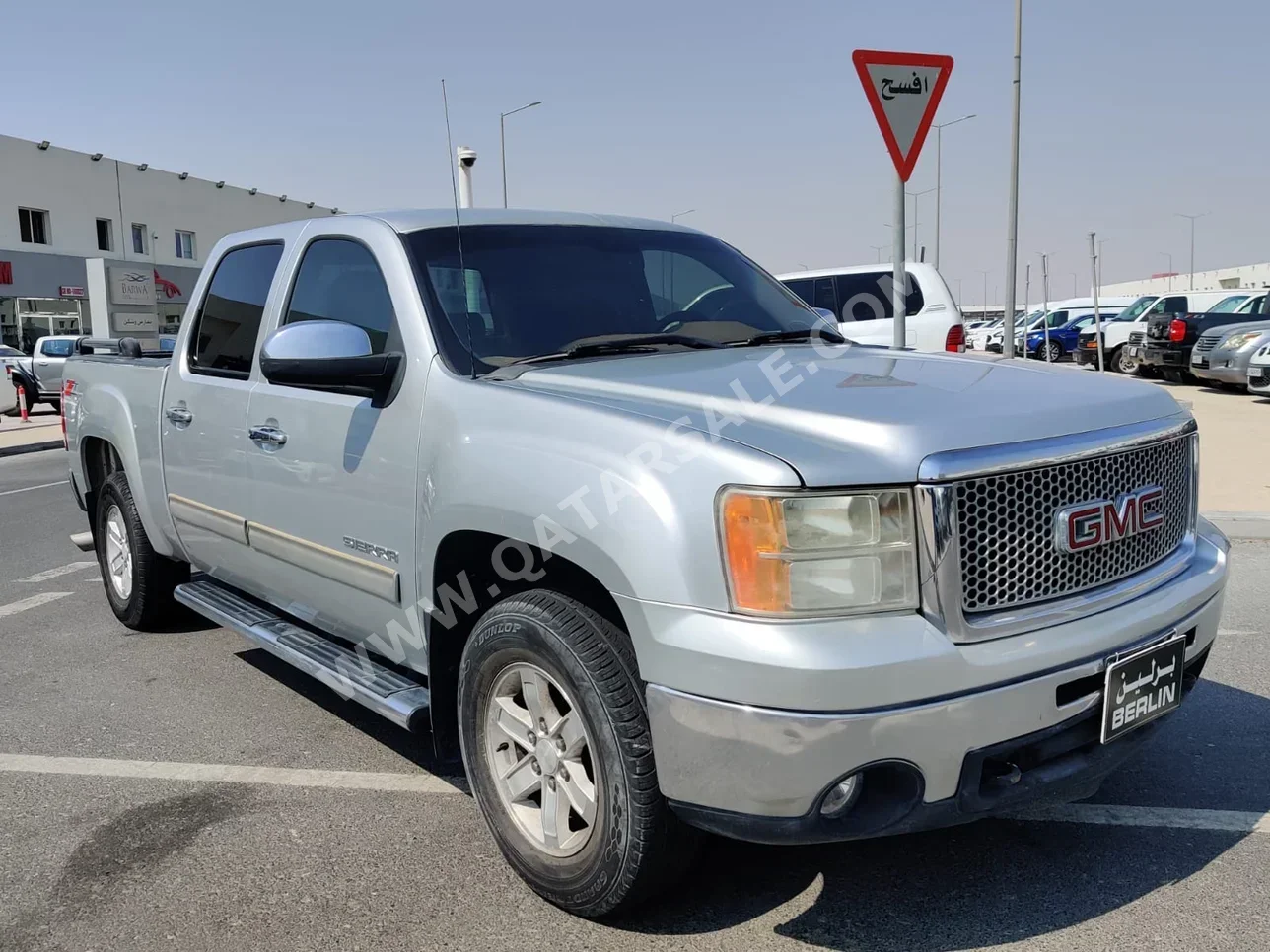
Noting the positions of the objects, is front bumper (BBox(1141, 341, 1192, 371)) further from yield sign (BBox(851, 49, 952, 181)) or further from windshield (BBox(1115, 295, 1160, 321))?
yield sign (BBox(851, 49, 952, 181))

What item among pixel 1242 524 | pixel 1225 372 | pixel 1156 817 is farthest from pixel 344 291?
pixel 1225 372

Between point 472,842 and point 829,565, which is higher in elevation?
point 829,565

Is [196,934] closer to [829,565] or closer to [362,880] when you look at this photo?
[362,880]

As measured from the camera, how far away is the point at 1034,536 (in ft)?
7.97

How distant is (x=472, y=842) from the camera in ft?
10.4

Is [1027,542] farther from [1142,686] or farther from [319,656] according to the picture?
[319,656]

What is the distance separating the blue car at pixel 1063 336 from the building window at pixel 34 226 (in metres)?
33.4

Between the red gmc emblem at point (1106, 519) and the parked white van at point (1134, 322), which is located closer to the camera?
the red gmc emblem at point (1106, 519)

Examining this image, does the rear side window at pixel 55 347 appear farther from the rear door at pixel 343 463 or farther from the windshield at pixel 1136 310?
the windshield at pixel 1136 310

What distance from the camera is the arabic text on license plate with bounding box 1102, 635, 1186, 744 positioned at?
2.49 metres

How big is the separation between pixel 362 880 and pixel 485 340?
5.13ft

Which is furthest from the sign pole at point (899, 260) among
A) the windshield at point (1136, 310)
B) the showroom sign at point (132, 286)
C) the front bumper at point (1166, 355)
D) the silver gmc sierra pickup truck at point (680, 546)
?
the windshield at point (1136, 310)

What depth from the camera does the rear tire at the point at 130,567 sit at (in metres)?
5.16

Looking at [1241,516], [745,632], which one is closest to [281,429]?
[745,632]
